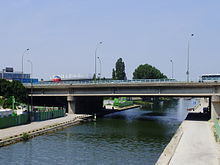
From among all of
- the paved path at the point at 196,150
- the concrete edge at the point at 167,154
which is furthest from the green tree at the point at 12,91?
the concrete edge at the point at 167,154

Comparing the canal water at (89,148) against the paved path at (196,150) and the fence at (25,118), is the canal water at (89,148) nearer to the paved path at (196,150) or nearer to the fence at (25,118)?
the paved path at (196,150)

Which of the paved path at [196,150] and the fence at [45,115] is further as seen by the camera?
the fence at [45,115]

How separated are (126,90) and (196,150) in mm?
45247

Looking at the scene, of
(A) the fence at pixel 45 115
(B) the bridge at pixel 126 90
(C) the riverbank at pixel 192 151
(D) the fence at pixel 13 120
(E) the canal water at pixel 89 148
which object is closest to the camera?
(C) the riverbank at pixel 192 151

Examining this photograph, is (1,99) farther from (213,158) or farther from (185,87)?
(213,158)

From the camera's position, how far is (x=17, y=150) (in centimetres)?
4194

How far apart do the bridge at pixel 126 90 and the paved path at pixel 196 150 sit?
22.6m

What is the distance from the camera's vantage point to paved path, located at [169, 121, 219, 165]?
3288cm

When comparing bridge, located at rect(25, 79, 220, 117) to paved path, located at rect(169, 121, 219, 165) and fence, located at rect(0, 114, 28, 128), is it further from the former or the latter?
paved path, located at rect(169, 121, 219, 165)

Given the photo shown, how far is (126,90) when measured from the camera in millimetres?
83125

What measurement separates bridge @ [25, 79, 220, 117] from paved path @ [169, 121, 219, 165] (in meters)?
22.6

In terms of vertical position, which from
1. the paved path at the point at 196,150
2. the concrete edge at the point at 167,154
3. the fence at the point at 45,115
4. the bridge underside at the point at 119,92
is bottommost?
the paved path at the point at 196,150

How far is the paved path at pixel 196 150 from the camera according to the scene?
32.9 meters

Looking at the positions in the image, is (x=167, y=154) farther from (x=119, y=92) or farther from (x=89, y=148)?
(x=119, y=92)
